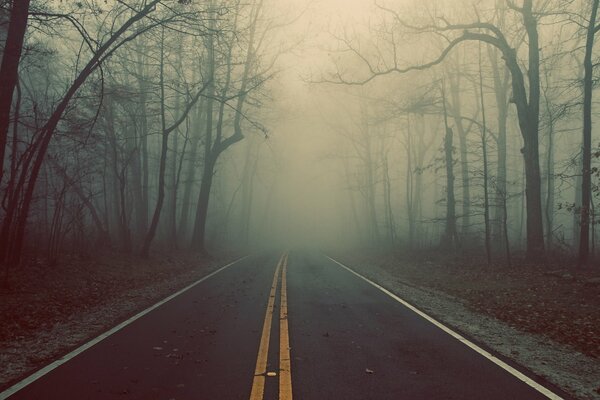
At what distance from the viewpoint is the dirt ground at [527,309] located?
6129mm

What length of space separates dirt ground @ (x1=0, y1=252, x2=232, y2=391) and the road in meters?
0.61

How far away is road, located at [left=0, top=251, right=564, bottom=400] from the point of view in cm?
478

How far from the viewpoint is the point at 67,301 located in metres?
10.1

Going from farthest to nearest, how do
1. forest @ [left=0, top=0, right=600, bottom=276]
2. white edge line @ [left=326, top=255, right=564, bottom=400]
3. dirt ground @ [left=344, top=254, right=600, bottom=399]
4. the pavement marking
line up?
1. forest @ [left=0, top=0, right=600, bottom=276]
2. dirt ground @ [left=344, top=254, right=600, bottom=399]
3. white edge line @ [left=326, top=255, right=564, bottom=400]
4. the pavement marking

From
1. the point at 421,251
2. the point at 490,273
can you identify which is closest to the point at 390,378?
the point at 490,273

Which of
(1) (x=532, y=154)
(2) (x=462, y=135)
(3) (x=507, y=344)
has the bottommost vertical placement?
(3) (x=507, y=344)

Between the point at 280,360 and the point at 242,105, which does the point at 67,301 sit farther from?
the point at 242,105

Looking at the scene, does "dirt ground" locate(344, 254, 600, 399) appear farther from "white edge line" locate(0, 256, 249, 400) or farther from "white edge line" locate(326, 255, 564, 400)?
"white edge line" locate(0, 256, 249, 400)

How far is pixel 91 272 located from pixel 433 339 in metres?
10.8

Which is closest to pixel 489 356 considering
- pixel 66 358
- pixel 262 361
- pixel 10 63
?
pixel 262 361

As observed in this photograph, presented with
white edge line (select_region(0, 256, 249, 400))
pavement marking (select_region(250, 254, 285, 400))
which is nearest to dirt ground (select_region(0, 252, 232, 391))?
white edge line (select_region(0, 256, 249, 400))

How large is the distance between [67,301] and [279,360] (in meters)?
6.63

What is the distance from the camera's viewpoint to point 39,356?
236 inches

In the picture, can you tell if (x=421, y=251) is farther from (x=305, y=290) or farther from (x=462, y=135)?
(x=305, y=290)
